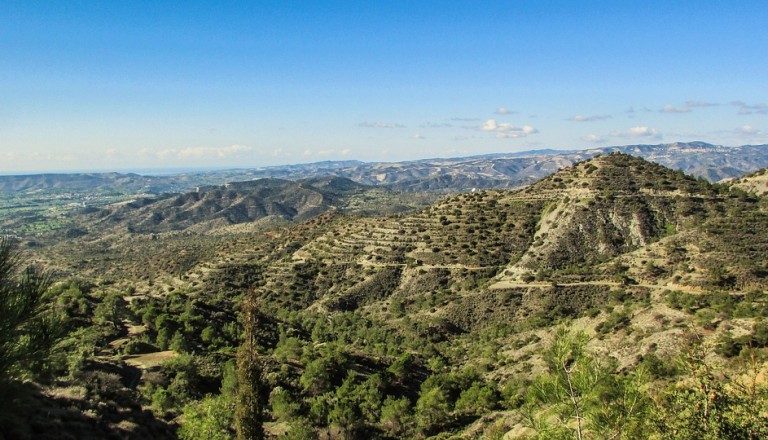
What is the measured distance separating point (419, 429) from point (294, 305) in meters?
47.2

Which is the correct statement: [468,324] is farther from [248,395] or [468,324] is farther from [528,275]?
[248,395]

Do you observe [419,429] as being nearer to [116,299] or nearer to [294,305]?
[116,299]

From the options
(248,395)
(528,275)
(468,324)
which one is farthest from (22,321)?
(528,275)

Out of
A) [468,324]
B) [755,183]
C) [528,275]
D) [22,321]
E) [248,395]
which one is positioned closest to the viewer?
[22,321]

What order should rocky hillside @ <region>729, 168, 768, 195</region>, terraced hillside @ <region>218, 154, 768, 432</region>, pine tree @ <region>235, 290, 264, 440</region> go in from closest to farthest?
pine tree @ <region>235, 290, 264, 440</region> < terraced hillside @ <region>218, 154, 768, 432</region> < rocky hillside @ <region>729, 168, 768, 195</region>

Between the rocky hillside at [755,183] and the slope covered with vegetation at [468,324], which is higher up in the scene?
the rocky hillside at [755,183]

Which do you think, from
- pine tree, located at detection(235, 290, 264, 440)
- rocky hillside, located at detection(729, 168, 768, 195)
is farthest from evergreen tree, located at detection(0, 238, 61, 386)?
rocky hillside, located at detection(729, 168, 768, 195)

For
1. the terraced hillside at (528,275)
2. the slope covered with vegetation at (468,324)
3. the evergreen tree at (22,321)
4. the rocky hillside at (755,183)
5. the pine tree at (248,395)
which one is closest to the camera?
the evergreen tree at (22,321)

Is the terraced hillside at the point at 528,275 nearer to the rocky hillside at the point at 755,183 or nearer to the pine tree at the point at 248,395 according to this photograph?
the rocky hillside at the point at 755,183

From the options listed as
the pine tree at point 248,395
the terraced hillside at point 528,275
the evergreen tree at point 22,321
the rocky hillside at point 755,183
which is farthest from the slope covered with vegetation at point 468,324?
the rocky hillside at point 755,183

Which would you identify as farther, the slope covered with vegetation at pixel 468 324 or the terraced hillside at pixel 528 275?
the terraced hillside at pixel 528 275

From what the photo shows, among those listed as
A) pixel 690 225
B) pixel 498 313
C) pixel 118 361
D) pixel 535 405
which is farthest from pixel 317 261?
pixel 535 405

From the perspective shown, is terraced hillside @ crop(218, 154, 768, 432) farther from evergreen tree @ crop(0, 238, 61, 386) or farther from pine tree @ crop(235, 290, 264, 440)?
evergreen tree @ crop(0, 238, 61, 386)

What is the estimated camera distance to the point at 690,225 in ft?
206
